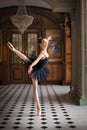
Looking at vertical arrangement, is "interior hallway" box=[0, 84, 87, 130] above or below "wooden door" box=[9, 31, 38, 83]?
below

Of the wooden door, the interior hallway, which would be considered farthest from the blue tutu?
the wooden door

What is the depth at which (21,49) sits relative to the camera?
15.6 m

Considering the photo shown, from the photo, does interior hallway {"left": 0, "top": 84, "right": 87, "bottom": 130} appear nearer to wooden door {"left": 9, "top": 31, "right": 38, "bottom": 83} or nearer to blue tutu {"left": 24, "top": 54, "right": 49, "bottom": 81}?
blue tutu {"left": 24, "top": 54, "right": 49, "bottom": 81}

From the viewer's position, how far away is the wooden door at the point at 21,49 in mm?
15516

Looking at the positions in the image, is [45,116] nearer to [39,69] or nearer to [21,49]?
A: [39,69]

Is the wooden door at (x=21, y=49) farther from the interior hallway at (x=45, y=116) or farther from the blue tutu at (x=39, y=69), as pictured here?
the blue tutu at (x=39, y=69)

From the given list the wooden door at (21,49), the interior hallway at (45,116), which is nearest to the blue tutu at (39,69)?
the interior hallway at (45,116)

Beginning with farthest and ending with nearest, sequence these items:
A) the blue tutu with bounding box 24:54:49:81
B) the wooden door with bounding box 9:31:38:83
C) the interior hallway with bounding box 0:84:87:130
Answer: the wooden door with bounding box 9:31:38:83, the blue tutu with bounding box 24:54:49:81, the interior hallway with bounding box 0:84:87:130

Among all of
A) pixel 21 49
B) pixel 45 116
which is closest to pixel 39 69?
pixel 45 116

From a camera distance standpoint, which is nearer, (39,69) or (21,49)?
(39,69)

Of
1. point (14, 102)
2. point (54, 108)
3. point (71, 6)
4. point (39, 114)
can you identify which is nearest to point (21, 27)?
point (71, 6)

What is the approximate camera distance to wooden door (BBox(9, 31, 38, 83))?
50.9 feet

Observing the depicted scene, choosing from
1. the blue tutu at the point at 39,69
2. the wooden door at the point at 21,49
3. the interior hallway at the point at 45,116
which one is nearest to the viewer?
the interior hallway at the point at 45,116

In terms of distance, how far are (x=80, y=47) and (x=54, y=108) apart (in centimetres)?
183
